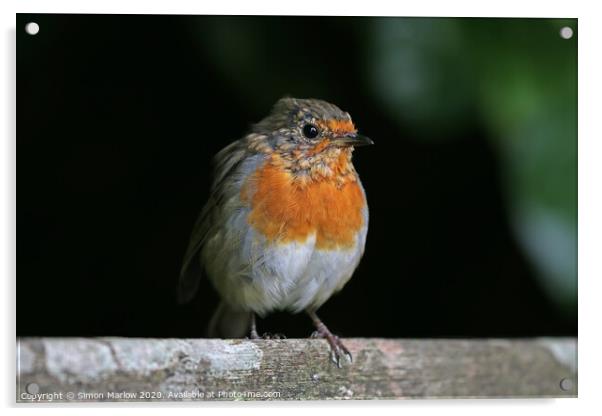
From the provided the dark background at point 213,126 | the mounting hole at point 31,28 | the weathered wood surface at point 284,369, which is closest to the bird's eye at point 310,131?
the dark background at point 213,126

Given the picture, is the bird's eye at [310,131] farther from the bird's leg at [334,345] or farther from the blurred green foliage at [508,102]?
the bird's leg at [334,345]

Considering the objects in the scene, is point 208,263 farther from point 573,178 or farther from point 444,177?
point 573,178

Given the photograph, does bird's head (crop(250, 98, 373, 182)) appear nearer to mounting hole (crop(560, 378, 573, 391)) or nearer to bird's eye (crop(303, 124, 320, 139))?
bird's eye (crop(303, 124, 320, 139))

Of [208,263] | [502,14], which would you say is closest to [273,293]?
[208,263]

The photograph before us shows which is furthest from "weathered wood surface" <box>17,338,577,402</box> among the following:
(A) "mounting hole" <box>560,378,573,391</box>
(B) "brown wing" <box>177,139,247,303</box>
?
(B) "brown wing" <box>177,139,247,303</box>

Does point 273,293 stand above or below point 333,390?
above

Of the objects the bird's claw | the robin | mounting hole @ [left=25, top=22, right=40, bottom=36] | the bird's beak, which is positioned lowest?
the bird's claw
